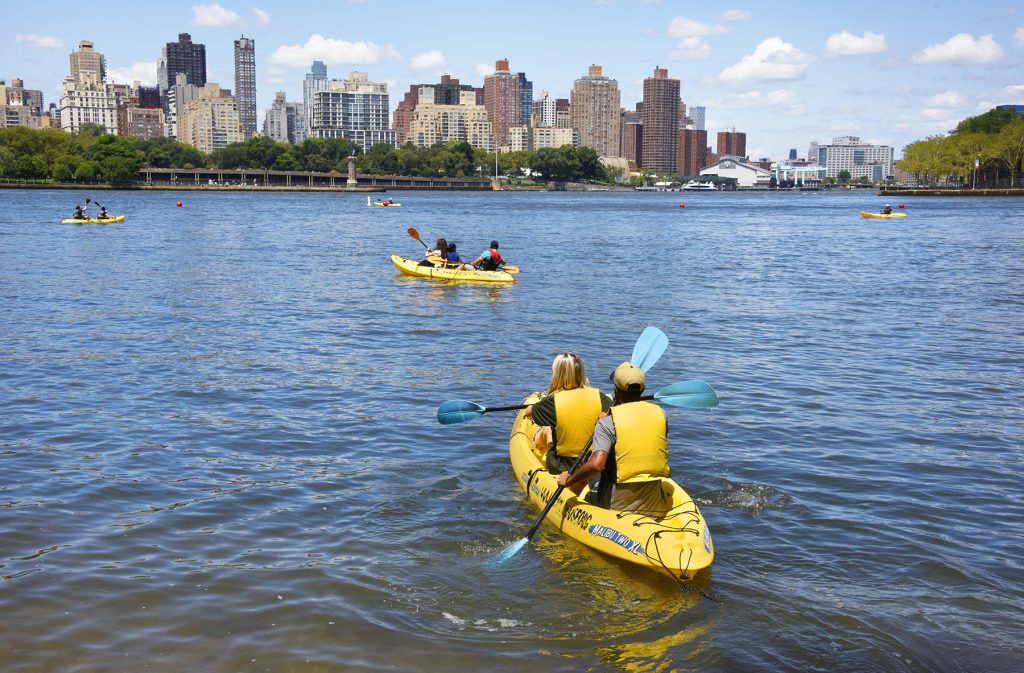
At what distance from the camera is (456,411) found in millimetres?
10070

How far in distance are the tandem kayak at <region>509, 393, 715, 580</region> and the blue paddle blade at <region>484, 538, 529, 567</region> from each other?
57 cm

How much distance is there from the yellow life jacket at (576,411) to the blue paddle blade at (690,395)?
0.63m

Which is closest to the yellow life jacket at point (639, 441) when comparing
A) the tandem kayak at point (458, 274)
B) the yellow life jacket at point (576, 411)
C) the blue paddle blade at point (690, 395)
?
the blue paddle blade at point (690, 395)

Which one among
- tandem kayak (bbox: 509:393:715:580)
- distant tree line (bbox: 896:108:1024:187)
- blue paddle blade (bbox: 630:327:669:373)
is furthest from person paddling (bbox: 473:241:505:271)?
distant tree line (bbox: 896:108:1024:187)

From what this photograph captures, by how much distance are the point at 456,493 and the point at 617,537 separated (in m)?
2.42

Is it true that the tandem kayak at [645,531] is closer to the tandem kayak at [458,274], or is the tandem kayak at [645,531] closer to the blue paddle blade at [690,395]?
the blue paddle blade at [690,395]

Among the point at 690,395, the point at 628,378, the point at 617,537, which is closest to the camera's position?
the point at 628,378

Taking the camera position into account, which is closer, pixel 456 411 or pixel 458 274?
pixel 456 411

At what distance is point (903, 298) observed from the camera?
26500 mm

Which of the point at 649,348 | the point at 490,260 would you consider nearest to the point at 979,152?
the point at 490,260

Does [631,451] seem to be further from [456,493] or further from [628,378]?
[456,493]

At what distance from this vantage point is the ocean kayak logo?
24.8 feet

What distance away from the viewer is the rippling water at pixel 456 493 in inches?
260

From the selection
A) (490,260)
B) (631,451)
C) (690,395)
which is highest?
(490,260)
